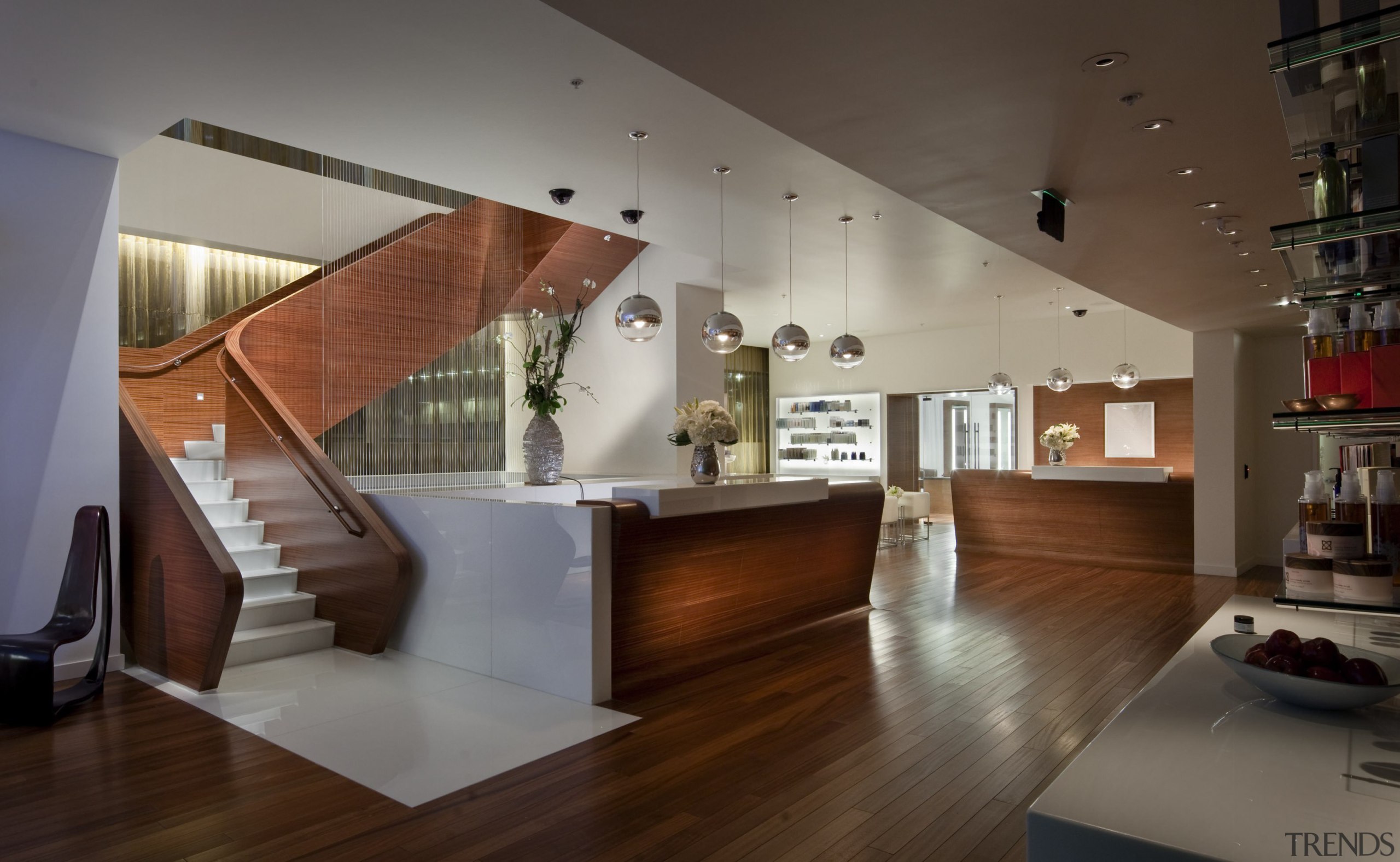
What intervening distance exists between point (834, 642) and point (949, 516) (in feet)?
30.9

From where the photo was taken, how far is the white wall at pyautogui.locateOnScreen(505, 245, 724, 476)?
875 centimetres

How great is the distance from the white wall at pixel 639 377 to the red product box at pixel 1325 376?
6.91 metres

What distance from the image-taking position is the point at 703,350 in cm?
909

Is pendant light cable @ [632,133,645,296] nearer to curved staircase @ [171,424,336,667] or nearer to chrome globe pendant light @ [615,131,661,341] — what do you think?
chrome globe pendant light @ [615,131,661,341]

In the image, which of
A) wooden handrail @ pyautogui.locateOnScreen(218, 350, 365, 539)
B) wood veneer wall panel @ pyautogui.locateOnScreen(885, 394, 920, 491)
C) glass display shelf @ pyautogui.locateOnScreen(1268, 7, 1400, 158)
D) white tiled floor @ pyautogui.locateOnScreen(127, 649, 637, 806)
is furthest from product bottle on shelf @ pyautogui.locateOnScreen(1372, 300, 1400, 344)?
wood veneer wall panel @ pyautogui.locateOnScreen(885, 394, 920, 491)

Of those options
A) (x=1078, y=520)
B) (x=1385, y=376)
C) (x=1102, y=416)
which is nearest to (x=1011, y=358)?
(x=1102, y=416)

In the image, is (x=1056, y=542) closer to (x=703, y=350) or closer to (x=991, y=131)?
(x=703, y=350)

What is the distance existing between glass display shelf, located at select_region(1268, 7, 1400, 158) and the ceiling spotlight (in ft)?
3.79

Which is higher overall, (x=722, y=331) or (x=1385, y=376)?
(x=722, y=331)

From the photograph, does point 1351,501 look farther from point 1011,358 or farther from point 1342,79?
point 1011,358

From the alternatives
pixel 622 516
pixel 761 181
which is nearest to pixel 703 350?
pixel 761 181

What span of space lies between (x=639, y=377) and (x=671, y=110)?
15.3 feet

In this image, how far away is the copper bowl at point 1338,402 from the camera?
5.43 ft

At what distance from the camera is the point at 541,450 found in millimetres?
6914
